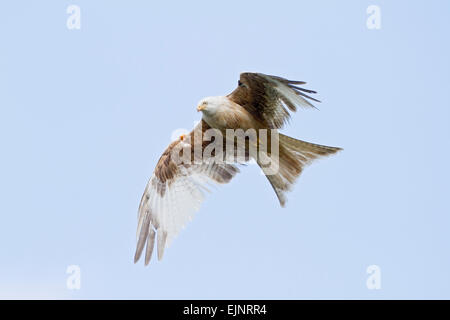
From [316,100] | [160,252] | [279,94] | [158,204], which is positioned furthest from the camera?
[158,204]

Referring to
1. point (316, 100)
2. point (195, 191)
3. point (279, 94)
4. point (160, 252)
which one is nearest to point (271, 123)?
point (279, 94)

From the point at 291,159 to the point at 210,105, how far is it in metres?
1.56

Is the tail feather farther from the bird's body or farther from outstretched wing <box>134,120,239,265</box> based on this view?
outstretched wing <box>134,120,239,265</box>

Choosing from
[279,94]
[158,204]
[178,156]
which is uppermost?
[279,94]

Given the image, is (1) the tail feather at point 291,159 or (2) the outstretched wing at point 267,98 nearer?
(2) the outstretched wing at point 267,98

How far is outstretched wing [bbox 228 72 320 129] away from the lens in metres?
9.88

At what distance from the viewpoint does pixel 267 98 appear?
406 inches

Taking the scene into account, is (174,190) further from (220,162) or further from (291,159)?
(291,159)

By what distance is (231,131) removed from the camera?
10.4 m

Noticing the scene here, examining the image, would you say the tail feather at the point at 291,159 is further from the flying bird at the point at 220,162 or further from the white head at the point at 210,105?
the white head at the point at 210,105

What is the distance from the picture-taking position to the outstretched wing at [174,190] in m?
11.2

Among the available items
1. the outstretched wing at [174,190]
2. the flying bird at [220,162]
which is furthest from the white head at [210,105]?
the outstretched wing at [174,190]

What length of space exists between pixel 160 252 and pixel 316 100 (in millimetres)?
3503

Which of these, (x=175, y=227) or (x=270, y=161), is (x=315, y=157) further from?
(x=175, y=227)
